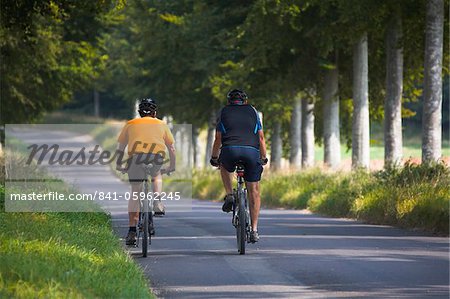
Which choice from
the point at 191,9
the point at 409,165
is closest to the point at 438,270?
the point at 409,165

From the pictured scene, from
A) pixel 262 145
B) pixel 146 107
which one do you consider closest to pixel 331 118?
pixel 262 145

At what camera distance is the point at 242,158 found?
16.1 meters

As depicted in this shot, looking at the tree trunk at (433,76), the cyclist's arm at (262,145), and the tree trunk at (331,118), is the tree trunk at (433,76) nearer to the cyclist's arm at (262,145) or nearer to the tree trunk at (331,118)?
the cyclist's arm at (262,145)

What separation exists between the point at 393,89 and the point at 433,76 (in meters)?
4.63

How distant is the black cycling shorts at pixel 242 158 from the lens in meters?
16.1

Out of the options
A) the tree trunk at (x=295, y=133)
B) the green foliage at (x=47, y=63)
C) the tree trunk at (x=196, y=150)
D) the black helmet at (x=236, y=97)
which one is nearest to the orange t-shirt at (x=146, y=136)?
the black helmet at (x=236, y=97)

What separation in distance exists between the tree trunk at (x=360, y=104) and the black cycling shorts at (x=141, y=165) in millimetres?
17661

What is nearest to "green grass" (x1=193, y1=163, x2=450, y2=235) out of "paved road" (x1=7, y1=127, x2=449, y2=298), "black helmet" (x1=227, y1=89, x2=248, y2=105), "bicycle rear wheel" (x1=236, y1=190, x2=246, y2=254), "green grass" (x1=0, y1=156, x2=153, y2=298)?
"paved road" (x1=7, y1=127, x2=449, y2=298)

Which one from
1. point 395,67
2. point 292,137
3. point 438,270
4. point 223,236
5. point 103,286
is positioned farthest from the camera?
point 292,137

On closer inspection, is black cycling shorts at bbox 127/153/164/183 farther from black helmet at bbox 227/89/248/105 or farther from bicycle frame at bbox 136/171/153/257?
black helmet at bbox 227/89/248/105

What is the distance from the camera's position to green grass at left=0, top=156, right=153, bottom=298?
1016 cm

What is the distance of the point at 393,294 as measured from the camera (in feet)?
39.4

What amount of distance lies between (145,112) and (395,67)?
48.4 feet

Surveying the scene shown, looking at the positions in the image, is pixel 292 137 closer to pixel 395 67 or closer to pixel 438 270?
pixel 395 67
